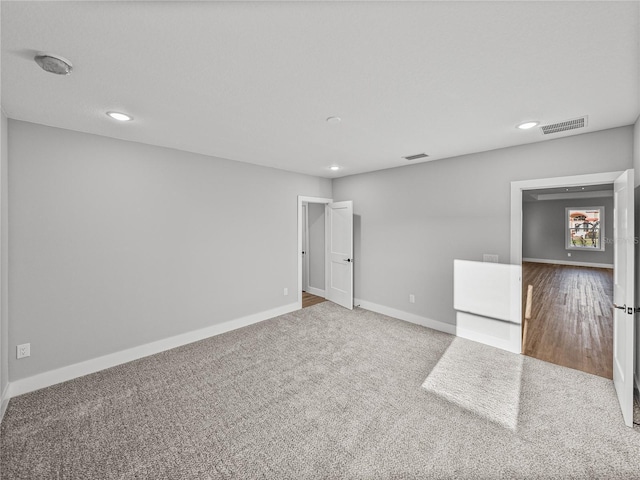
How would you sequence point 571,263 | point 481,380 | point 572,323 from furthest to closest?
1. point 571,263
2. point 572,323
3. point 481,380

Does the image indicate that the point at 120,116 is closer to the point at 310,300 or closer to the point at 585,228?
the point at 310,300

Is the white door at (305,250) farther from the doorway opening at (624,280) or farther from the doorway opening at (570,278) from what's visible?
the doorway opening at (624,280)

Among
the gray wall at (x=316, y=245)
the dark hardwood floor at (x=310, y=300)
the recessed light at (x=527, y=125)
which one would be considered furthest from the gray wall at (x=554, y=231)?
the recessed light at (x=527, y=125)

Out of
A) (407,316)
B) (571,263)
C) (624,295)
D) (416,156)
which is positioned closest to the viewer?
(624,295)

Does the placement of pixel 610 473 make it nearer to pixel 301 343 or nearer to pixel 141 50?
pixel 301 343

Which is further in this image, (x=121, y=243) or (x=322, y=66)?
(x=121, y=243)

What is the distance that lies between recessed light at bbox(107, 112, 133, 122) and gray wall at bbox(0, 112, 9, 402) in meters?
0.80

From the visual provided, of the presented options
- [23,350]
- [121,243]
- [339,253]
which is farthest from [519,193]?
[23,350]

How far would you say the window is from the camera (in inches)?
360

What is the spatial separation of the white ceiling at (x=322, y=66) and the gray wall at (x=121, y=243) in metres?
0.43

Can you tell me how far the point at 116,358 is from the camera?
305cm

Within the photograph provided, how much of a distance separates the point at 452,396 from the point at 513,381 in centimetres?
76

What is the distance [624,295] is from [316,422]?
8.83 ft

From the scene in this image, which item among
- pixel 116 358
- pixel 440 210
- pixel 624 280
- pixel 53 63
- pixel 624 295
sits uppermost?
pixel 53 63
